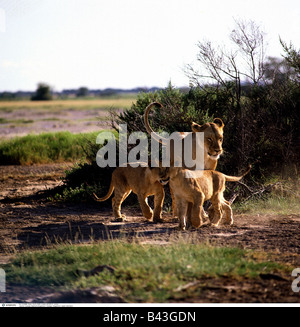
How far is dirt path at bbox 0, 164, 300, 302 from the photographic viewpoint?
5727 mm

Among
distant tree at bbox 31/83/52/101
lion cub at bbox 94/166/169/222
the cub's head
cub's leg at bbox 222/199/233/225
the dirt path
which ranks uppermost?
distant tree at bbox 31/83/52/101

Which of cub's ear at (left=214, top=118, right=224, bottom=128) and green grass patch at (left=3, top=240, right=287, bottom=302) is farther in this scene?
cub's ear at (left=214, top=118, right=224, bottom=128)

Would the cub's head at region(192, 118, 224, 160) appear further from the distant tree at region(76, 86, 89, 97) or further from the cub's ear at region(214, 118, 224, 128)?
the distant tree at region(76, 86, 89, 97)

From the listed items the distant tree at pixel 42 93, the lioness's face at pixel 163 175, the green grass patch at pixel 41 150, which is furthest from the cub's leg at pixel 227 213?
the distant tree at pixel 42 93

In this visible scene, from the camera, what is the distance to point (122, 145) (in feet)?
39.2

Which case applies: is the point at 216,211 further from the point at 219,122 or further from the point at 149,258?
the point at 149,258

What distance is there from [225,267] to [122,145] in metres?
6.21

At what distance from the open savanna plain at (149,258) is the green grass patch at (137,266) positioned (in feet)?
0.04

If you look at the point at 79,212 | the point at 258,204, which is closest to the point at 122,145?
the point at 79,212

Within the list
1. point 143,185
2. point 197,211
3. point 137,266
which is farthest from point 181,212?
point 137,266

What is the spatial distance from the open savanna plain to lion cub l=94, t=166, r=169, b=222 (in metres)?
0.24

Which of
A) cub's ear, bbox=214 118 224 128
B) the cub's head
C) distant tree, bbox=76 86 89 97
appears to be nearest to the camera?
the cub's head

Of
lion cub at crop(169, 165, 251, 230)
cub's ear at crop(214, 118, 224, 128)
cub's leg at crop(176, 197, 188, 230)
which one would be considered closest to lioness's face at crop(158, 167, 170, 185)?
lion cub at crop(169, 165, 251, 230)

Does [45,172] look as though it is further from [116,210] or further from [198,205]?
[198,205]
